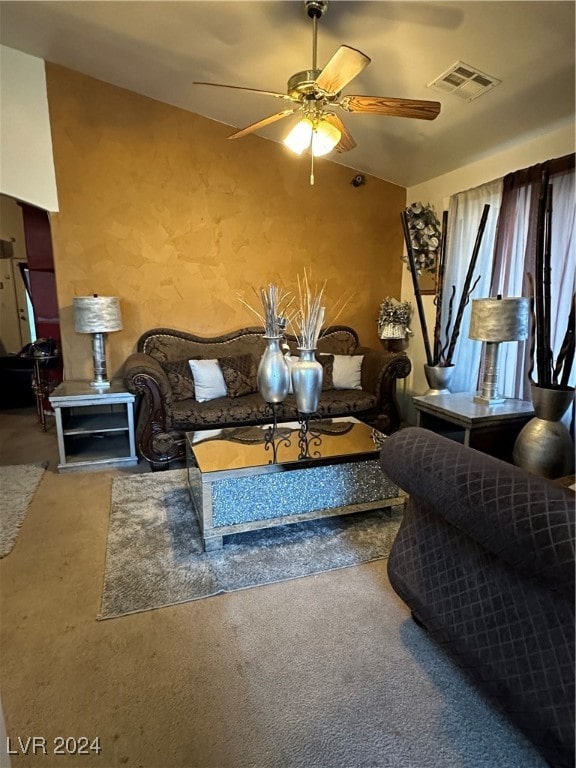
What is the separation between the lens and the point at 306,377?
248 cm

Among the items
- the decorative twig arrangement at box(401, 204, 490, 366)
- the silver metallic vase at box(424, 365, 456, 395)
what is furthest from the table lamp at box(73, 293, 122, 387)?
the silver metallic vase at box(424, 365, 456, 395)

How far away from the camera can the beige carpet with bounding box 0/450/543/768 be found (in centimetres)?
122

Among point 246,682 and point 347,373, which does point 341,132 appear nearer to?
point 347,373

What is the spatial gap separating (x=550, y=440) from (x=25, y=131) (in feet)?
13.8

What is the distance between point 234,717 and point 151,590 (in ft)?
2.33

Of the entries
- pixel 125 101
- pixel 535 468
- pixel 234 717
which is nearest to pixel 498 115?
pixel 535 468

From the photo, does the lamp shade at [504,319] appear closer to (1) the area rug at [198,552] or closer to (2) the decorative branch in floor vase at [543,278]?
(2) the decorative branch in floor vase at [543,278]

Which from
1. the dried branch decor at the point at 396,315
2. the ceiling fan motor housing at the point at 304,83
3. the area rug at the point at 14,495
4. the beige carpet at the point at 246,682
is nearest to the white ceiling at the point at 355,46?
the ceiling fan motor housing at the point at 304,83

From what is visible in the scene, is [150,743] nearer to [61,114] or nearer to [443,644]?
[443,644]

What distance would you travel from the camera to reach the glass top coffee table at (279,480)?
212cm

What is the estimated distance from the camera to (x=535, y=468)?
2096 millimetres

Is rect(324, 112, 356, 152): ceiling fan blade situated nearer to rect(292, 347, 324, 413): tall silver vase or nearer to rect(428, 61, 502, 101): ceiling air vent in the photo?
rect(428, 61, 502, 101): ceiling air vent

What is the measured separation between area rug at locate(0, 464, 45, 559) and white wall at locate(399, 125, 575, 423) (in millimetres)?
3375

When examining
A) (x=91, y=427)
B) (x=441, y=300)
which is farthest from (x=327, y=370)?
(x=91, y=427)
